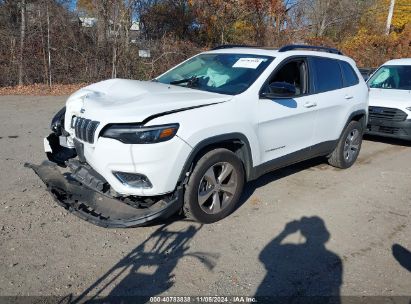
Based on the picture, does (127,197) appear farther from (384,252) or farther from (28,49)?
A: (28,49)

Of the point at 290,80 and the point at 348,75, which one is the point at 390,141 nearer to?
the point at 348,75

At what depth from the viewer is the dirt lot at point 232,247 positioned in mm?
3355

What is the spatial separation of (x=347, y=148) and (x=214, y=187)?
314 centimetres

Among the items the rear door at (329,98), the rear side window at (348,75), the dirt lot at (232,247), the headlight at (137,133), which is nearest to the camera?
the dirt lot at (232,247)

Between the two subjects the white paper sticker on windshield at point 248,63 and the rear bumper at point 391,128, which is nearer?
the white paper sticker on windshield at point 248,63

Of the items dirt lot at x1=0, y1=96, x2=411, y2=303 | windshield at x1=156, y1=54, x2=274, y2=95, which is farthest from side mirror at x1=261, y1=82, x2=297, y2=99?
dirt lot at x1=0, y1=96, x2=411, y2=303

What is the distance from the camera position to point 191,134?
3.86m

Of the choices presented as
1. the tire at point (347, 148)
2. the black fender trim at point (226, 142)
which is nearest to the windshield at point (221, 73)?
the black fender trim at point (226, 142)

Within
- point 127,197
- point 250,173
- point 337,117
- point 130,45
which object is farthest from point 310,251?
point 130,45

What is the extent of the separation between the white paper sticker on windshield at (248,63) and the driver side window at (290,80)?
0.25m

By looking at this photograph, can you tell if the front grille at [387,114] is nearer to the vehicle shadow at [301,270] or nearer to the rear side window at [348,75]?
the rear side window at [348,75]

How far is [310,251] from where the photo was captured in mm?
3953

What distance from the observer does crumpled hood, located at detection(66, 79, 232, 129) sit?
371 cm

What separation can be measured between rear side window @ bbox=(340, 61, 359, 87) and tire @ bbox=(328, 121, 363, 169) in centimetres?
62
